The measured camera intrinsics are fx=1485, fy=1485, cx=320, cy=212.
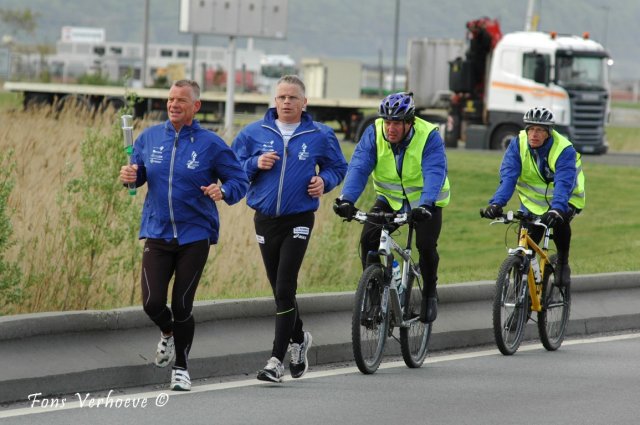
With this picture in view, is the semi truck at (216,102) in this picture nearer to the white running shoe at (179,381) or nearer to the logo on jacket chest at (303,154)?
the logo on jacket chest at (303,154)

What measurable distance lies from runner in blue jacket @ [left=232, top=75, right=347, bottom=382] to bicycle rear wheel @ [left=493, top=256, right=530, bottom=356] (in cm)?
194

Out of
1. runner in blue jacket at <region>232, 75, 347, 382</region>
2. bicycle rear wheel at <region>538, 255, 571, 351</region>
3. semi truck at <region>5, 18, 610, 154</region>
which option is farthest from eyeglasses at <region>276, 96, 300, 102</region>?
semi truck at <region>5, 18, 610, 154</region>

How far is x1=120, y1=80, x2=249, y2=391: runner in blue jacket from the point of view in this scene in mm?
8938

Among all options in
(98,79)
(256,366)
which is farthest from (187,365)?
(98,79)

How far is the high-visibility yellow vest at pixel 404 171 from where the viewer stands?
33.8 feet

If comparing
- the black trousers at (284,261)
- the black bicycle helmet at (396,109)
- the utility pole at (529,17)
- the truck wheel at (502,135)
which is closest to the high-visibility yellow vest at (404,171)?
the black bicycle helmet at (396,109)

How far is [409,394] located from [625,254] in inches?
404

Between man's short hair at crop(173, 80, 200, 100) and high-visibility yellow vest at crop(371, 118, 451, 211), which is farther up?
man's short hair at crop(173, 80, 200, 100)

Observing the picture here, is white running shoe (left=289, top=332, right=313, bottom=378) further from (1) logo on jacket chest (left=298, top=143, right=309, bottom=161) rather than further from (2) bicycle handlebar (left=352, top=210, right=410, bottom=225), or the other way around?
(1) logo on jacket chest (left=298, top=143, right=309, bottom=161)

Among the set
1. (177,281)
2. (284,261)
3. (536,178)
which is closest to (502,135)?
(536,178)

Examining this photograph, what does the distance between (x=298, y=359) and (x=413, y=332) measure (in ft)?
3.80

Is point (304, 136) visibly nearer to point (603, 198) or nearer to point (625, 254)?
point (625, 254)

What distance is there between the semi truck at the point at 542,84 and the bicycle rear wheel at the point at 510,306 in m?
24.1

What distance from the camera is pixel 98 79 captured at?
69.2 m
